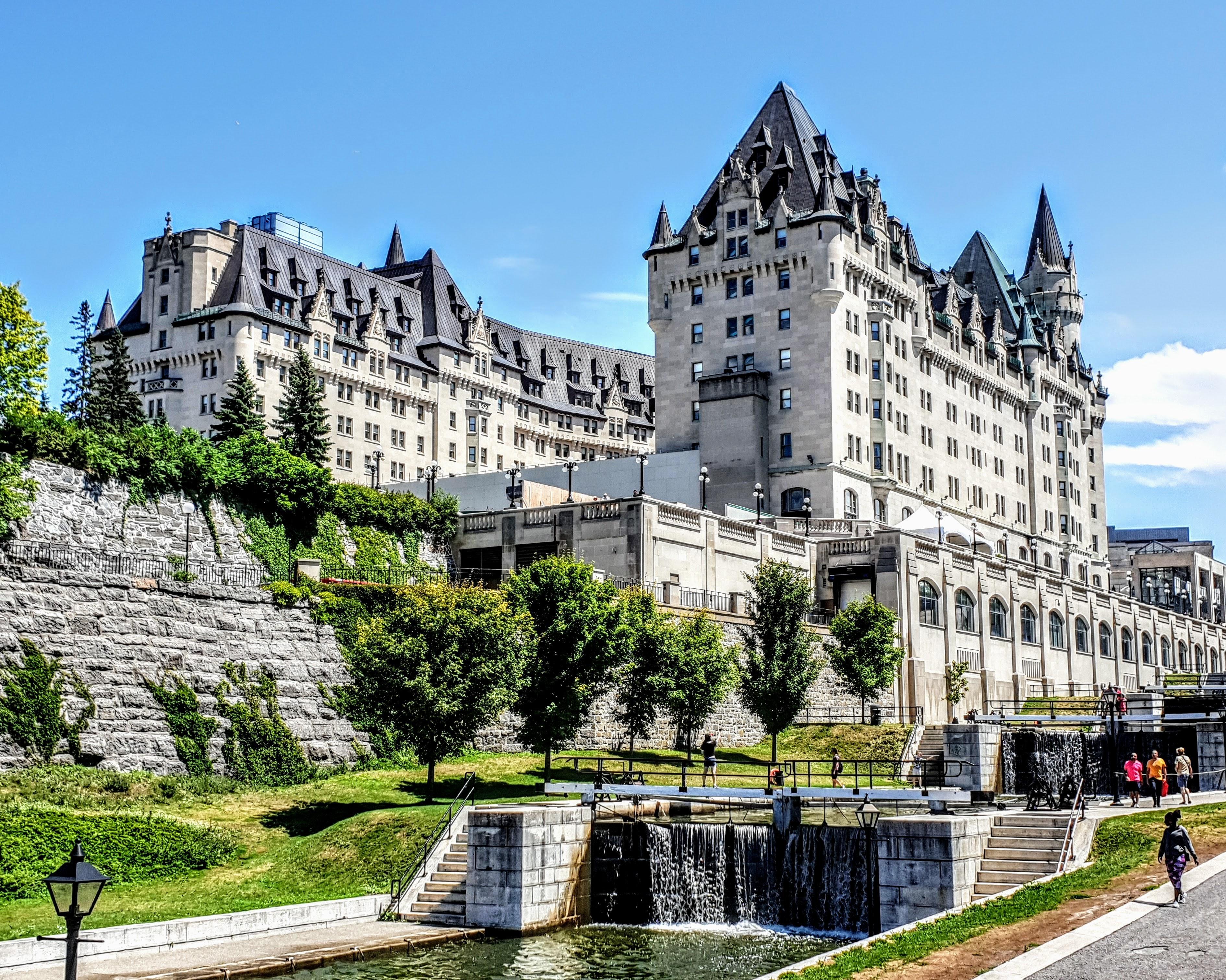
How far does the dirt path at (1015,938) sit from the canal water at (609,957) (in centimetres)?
583

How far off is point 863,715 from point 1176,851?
41491 millimetres

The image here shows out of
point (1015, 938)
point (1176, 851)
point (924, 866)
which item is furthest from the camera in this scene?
point (924, 866)

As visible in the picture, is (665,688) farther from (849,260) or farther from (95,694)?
(849,260)

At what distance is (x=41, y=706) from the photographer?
136 feet

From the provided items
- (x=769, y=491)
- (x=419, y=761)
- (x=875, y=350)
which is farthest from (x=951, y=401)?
(x=419, y=761)

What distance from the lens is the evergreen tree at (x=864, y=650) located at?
67938 mm

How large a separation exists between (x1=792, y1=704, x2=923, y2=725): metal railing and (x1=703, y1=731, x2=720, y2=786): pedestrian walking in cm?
984

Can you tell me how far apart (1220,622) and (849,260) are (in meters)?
92.0

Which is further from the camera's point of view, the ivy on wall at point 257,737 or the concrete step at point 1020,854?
the ivy on wall at point 257,737

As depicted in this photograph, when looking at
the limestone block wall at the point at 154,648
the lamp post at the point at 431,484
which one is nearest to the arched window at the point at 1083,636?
the lamp post at the point at 431,484

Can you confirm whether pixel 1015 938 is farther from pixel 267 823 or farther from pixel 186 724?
pixel 186 724

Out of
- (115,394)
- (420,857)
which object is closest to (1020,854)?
(420,857)

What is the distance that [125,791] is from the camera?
1587 inches

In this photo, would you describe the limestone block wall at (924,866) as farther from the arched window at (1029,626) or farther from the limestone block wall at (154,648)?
the arched window at (1029,626)
